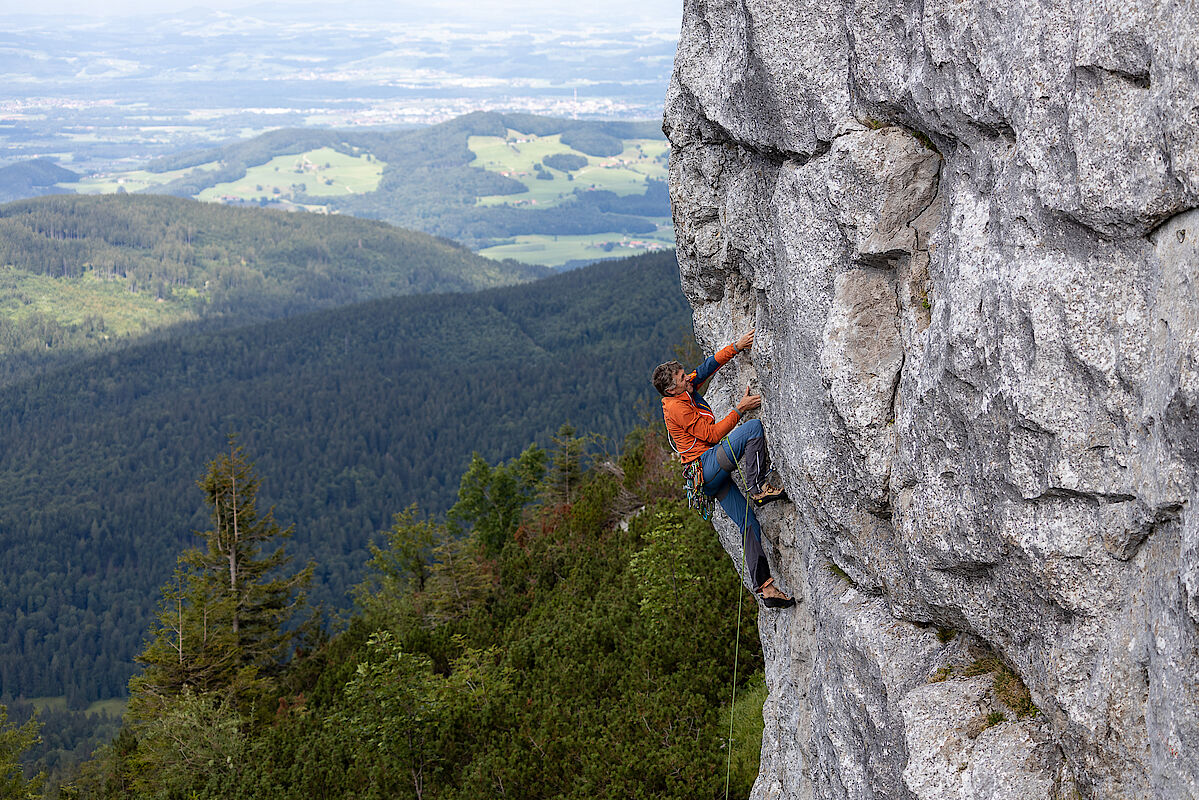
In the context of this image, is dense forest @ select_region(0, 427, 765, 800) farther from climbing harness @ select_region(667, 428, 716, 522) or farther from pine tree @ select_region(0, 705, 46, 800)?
climbing harness @ select_region(667, 428, 716, 522)

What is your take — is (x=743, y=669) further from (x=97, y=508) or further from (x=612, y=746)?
(x=97, y=508)

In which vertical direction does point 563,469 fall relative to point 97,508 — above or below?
above

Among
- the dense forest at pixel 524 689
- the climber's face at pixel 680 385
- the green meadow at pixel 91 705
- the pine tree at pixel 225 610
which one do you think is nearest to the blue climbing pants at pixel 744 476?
the climber's face at pixel 680 385

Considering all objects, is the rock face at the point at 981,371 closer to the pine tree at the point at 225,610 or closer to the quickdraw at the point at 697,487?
the quickdraw at the point at 697,487

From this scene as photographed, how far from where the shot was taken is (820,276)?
6812 millimetres

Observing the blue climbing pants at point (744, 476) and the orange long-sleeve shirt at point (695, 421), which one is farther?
the orange long-sleeve shirt at point (695, 421)

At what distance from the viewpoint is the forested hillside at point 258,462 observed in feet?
443

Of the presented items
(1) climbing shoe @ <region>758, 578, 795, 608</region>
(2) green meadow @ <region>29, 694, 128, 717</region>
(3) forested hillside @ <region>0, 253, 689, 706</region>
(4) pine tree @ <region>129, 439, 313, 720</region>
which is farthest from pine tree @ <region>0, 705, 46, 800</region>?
(2) green meadow @ <region>29, 694, 128, 717</region>

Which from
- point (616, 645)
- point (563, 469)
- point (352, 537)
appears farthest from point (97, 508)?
point (616, 645)

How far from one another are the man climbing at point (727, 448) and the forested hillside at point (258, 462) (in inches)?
4813

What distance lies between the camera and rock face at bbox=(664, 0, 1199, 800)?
4.35 m

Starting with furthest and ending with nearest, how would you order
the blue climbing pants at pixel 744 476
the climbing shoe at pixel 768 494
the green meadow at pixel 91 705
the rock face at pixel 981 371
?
1. the green meadow at pixel 91 705
2. the blue climbing pants at pixel 744 476
3. the climbing shoe at pixel 768 494
4. the rock face at pixel 981 371

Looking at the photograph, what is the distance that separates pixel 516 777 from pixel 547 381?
167257mm

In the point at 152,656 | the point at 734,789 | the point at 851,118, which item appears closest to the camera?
the point at 851,118
